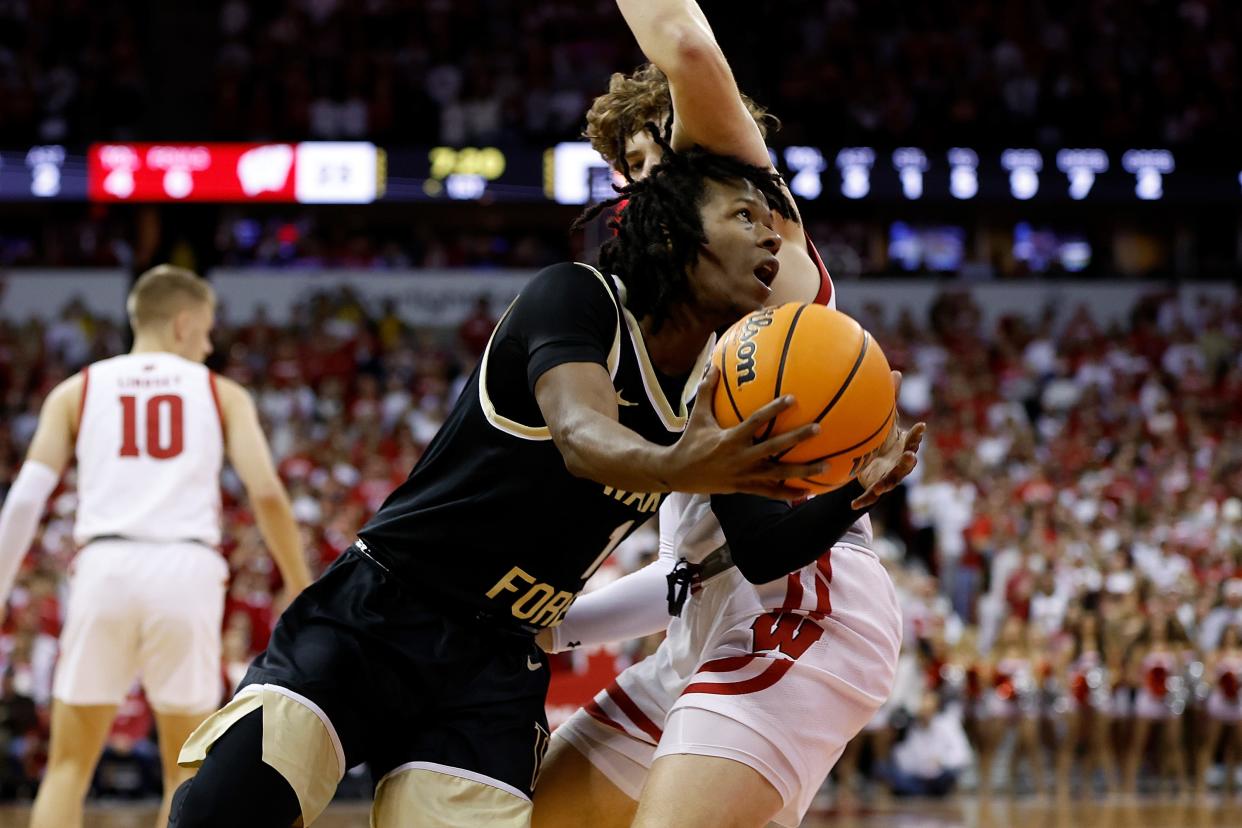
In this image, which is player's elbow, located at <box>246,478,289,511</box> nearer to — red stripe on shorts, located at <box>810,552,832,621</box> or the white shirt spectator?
red stripe on shorts, located at <box>810,552,832,621</box>

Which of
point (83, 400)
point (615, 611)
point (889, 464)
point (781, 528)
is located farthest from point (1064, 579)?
point (889, 464)

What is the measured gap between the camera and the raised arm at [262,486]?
499 centimetres

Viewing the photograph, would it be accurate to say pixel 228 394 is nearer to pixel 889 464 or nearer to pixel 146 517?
pixel 146 517

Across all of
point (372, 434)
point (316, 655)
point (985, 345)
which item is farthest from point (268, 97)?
point (316, 655)

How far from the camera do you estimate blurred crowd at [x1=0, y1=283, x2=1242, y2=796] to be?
10.1m

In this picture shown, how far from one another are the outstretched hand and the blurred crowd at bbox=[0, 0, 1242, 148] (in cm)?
1303

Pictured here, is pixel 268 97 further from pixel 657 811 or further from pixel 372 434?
pixel 657 811

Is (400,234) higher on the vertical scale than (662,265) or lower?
lower

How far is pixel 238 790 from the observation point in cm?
270

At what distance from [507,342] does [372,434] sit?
430 inches

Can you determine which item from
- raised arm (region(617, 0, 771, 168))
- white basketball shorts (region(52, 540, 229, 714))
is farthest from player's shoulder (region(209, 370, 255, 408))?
raised arm (region(617, 0, 771, 168))

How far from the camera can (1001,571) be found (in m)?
11.6

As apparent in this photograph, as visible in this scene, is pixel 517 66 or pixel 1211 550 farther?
pixel 517 66

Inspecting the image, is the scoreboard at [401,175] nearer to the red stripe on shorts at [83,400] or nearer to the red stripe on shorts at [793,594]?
the red stripe on shorts at [83,400]
